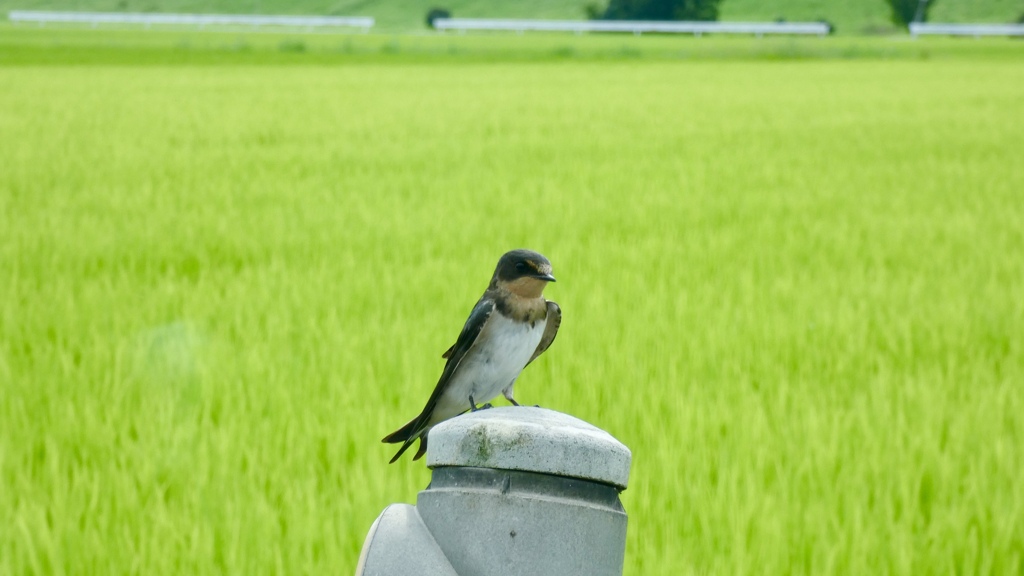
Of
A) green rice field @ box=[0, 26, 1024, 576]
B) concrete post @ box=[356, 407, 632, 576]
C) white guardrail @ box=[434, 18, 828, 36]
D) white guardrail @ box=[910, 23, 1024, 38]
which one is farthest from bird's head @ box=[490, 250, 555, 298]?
white guardrail @ box=[910, 23, 1024, 38]

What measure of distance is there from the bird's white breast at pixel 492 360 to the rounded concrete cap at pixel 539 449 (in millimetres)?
522

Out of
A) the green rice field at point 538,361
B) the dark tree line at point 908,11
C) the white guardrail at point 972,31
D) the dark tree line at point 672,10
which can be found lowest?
the green rice field at point 538,361

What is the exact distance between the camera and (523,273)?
1549mm

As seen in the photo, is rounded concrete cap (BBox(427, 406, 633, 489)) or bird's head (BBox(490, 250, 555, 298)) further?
bird's head (BBox(490, 250, 555, 298))

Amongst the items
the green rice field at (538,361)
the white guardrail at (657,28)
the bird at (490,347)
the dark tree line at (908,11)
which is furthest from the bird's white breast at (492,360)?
the dark tree line at (908,11)

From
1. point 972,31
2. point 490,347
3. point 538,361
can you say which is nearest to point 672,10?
point 972,31

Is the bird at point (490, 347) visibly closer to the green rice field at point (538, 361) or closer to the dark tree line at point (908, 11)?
the green rice field at point (538, 361)

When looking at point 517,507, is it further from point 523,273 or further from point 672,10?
point 672,10

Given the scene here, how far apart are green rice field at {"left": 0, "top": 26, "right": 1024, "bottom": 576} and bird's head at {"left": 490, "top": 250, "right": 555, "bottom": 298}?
0.58m

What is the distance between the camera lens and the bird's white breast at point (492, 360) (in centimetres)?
172

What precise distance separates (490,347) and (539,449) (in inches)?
23.0

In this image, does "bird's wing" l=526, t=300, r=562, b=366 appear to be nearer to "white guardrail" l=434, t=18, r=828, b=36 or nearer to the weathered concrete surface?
the weathered concrete surface

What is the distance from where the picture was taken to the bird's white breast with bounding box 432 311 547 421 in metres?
1.72

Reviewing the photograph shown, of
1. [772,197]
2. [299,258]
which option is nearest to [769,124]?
[772,197]
